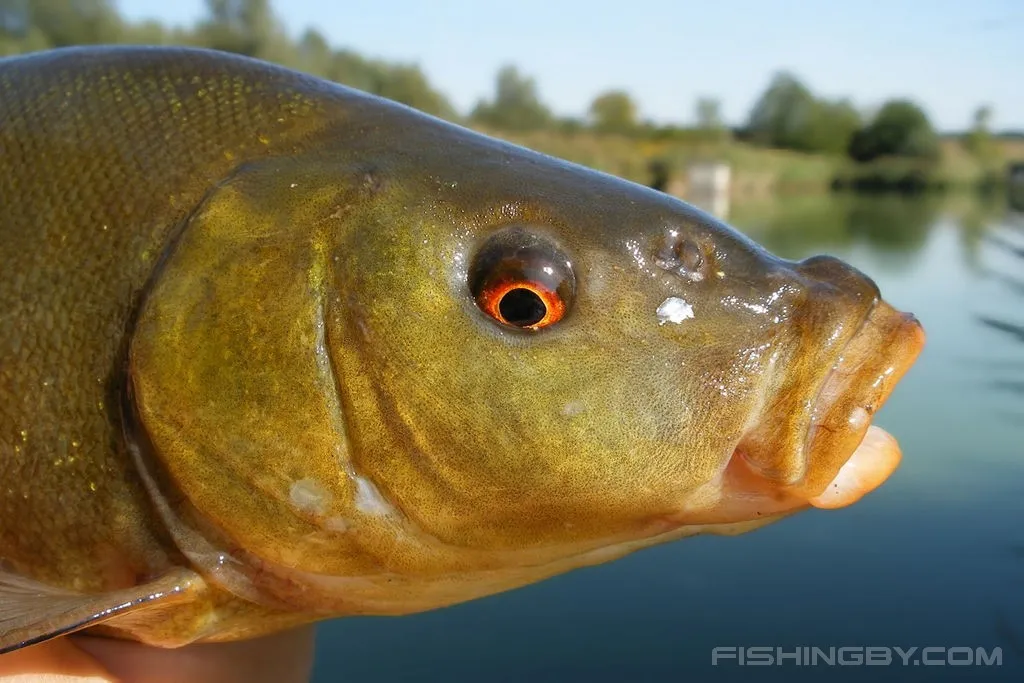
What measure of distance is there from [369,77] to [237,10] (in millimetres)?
7972

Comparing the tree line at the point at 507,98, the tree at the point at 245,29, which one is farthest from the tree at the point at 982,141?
the tree at the point at 245,29

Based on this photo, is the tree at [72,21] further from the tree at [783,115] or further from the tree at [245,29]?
the tree at [783,115]

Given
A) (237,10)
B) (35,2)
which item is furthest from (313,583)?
(237,10)

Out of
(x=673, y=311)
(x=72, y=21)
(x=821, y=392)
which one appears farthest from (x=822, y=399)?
(x=72, y=21)

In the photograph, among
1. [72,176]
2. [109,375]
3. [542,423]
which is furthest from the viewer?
[72,176]

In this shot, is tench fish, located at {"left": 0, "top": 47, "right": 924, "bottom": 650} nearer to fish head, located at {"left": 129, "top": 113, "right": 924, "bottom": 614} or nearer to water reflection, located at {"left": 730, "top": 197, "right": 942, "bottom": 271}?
fish head, located at {"left": 129, "top": 113, "right": 924, "bottom": 614}

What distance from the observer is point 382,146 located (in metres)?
1.61

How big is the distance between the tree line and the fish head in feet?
55.0

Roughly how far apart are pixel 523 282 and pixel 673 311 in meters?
0.25

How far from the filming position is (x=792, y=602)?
5402 millimetres

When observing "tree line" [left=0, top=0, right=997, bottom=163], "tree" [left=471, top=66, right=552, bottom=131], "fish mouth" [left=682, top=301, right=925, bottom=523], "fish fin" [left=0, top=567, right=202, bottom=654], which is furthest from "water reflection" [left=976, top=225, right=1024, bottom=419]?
"tree" [left=471, top=66, right=552, bottom=131]

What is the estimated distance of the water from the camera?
4.95 meters

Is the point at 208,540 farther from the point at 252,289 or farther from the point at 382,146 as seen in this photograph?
the point at 382,146

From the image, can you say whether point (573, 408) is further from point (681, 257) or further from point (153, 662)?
point (153, 662)
